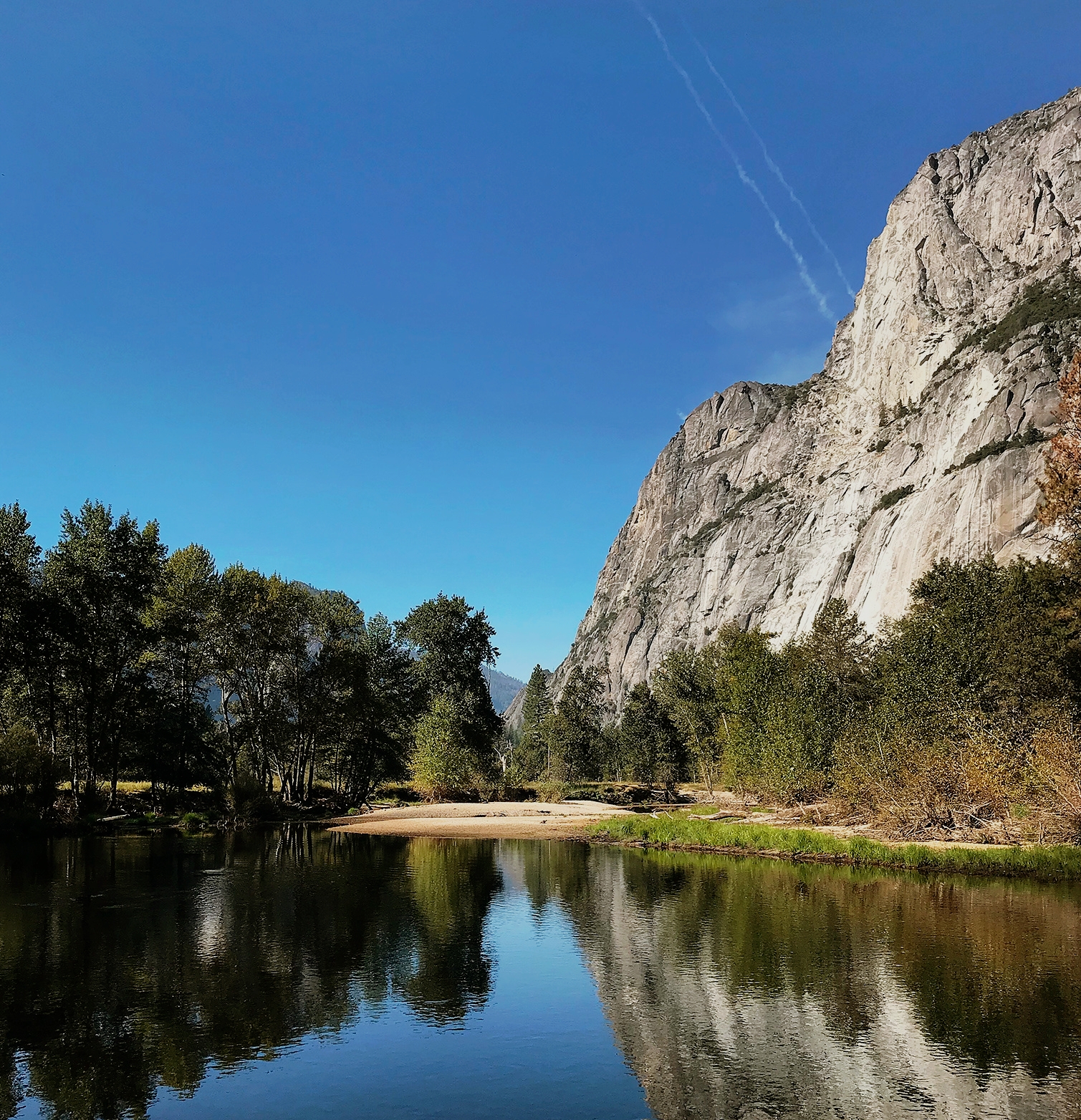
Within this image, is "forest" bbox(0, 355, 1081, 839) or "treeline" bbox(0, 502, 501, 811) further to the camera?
"treeline" bbox(0, 502, 501, 811)

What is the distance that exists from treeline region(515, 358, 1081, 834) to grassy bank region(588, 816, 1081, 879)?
3190 millimetres

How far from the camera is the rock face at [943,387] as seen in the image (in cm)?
11394

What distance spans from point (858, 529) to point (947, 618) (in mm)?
109857

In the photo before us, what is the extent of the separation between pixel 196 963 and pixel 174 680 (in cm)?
4939

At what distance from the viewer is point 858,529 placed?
152m

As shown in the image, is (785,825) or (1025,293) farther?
(1025,293)

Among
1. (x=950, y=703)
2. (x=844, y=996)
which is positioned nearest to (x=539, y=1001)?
A: (x=844, y=996)

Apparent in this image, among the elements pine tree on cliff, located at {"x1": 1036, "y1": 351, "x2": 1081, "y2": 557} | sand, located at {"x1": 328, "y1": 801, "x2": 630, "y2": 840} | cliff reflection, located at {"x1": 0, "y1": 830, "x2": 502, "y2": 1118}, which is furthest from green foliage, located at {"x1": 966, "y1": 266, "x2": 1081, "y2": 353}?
cliff reflection, located at {"x1": 0, "y1": 830, "x2": 502, "y2": 1118}

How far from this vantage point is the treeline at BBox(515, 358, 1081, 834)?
31500mm

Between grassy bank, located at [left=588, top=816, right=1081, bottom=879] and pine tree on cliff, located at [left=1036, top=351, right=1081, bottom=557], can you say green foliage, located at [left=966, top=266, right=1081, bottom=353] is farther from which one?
grassy bank, located at [left=588, top=816, right=1081, bottom=879]

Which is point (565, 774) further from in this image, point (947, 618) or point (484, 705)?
point (947, 618)

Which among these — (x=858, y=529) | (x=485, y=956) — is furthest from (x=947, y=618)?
(x=858, y=529)

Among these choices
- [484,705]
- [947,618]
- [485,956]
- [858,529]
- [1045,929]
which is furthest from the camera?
[858,529]

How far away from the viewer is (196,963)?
1563cm
